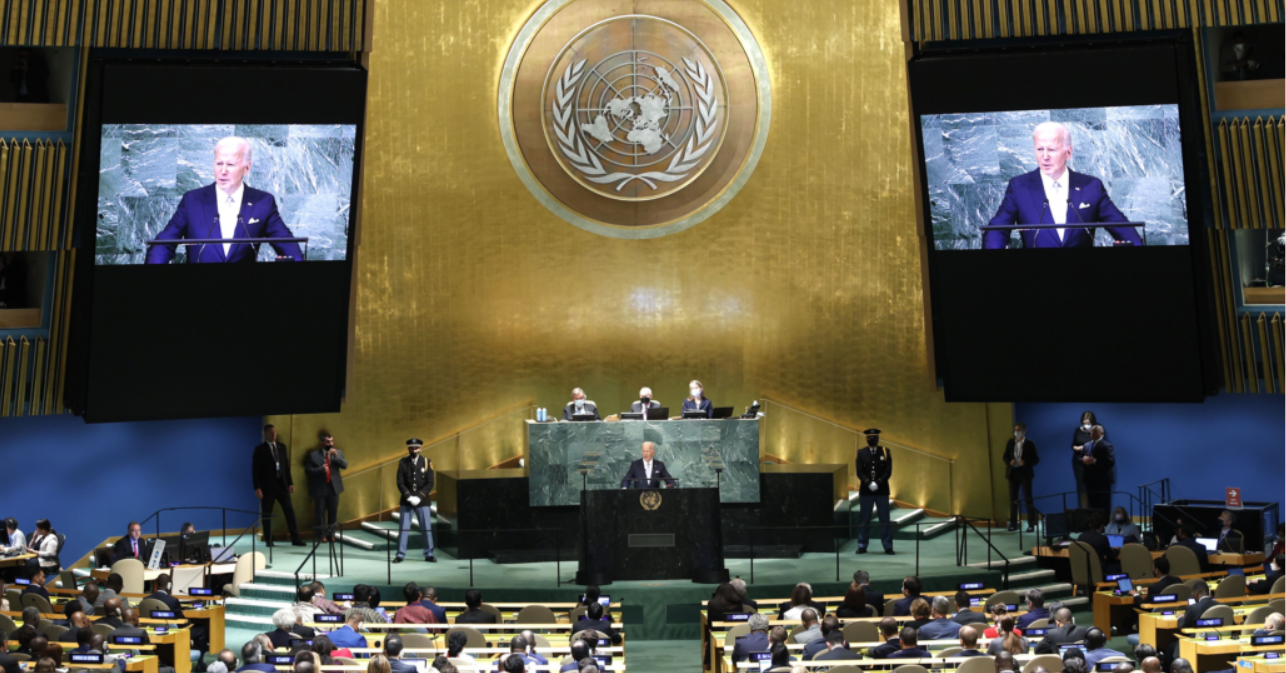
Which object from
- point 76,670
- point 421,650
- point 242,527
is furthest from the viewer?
point 242,527

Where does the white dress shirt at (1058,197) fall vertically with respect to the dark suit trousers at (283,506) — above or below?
above

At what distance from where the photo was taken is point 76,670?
9031 mm

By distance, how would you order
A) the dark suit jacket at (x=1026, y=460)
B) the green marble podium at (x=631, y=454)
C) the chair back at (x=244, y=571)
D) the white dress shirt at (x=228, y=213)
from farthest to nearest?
the dark suit jacket at (x=1026, y=460)
the green marble podium at (x=631, y=454)
the white dress shirt at (x=228, y=213)
the chair back at (x=244, y=571)

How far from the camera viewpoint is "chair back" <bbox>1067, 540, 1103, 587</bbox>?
13.6 meters

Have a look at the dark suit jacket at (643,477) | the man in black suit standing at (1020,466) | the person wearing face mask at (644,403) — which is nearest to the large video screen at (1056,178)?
the man in black suit standing at (1020,466)

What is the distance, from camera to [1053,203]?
1473 centimetres

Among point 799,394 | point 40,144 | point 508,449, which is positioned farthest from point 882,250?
point 40,144

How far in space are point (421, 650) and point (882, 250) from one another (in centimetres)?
978

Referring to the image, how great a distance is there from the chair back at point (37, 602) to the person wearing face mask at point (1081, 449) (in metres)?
10.9

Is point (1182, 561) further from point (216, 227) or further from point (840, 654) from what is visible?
point (216, 227)

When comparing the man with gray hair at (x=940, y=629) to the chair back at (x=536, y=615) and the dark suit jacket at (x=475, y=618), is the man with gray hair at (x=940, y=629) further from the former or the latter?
the dark suit jacket at (x=475, y=618)

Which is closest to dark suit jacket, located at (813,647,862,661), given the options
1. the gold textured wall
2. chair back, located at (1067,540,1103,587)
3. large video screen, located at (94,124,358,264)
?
chair back, located at (1067,540,1103,587)

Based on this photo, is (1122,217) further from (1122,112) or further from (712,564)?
(712,564)

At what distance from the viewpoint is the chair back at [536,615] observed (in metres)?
Result: 11.5
